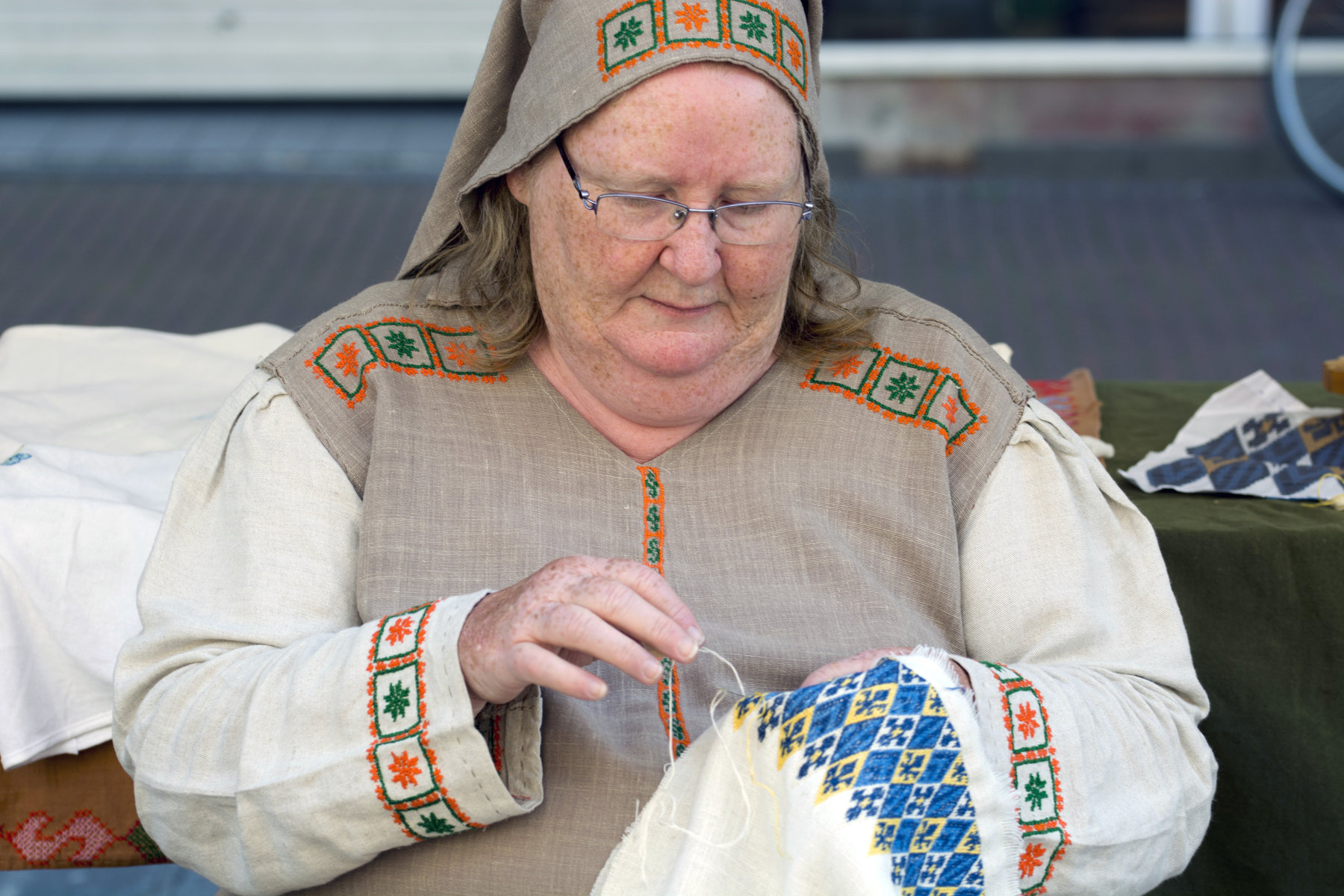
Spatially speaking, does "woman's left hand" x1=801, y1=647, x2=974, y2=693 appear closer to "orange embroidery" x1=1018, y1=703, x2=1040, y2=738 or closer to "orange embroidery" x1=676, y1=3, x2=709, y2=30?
"orange embroidery" x1=1018, y1=703, x2=1040, y2=738

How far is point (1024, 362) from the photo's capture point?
4465mm

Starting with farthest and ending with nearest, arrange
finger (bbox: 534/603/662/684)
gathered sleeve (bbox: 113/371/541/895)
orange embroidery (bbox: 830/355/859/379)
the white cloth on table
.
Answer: the white cloth on table < orange embroidery (bbox: 830/355/859/379) < gathered sleeve (bbox: 113/371/541/895) < finger (bbox: 534/603/662/684)

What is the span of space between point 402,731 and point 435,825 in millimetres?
119

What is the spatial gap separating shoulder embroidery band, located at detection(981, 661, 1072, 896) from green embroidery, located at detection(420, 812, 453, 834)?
59cm

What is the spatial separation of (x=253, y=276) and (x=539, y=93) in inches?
150

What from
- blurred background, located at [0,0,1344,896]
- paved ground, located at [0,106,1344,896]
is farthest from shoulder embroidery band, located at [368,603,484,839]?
blurred background, located at [0,0,1344,896]

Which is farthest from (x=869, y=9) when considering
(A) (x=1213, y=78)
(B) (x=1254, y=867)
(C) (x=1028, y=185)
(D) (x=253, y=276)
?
(B) (x=1254, y=867)

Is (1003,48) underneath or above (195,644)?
above

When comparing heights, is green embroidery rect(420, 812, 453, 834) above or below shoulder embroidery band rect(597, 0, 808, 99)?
below

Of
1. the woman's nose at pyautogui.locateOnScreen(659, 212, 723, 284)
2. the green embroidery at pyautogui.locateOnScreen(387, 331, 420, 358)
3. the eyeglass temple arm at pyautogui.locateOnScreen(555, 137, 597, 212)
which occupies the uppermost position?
the eyeglass temple arm at pyautogui.locateOnScreen(555, 137, 597, 212)

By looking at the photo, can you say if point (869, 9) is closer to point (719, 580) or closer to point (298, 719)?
point (719, 580)

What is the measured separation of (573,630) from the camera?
49.9 inches

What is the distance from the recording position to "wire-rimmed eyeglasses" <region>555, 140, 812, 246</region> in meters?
1.54

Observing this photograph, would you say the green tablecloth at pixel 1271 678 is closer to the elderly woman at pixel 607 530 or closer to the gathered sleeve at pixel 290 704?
the elderly woman at pixel 607 530
